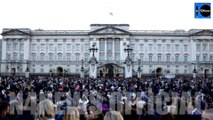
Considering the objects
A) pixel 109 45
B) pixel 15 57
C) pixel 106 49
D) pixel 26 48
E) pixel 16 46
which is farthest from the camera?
pixel 15 57

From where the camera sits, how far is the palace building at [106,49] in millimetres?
113562

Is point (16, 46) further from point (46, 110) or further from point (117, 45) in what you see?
point (46, 110)

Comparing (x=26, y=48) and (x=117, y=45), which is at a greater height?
(x=117, y=45)

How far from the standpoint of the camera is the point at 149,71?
378ft

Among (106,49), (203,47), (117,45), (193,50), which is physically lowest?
(193,50)

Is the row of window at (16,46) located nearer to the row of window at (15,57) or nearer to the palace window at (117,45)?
the row of window at (15,57)

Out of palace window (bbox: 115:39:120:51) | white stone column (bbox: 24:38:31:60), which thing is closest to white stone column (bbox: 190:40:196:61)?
palace window (bbox: 115:39:120:51)

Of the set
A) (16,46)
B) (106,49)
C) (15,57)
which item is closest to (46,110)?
(106,49)

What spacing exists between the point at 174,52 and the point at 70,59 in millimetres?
27891

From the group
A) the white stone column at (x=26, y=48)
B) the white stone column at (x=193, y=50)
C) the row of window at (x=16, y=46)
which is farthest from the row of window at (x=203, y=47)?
the row of window at (x=16, y=46)

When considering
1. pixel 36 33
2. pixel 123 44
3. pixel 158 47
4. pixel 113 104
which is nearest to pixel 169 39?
pixel 158 47

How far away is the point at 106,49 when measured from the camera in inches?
4500

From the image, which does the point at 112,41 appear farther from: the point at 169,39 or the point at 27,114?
the point at 27,114

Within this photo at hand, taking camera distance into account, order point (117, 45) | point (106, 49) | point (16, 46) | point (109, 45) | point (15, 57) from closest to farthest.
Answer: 1. point (106, 49)
2. point (117, 45)
3. point (109, 45)
4. point (16, 46)
5. point (15, 57)
